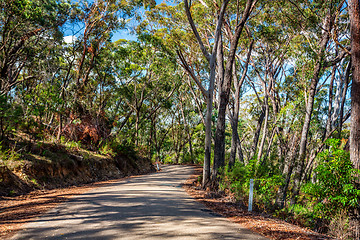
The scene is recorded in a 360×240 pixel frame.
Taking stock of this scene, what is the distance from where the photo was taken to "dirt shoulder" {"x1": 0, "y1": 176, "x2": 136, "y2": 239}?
222 inches

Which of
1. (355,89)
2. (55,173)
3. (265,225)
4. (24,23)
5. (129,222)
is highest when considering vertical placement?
(24,23)

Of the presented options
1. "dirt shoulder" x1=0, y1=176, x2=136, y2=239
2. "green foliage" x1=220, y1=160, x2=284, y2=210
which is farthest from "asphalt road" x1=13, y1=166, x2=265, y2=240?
"green foliage" x1=220, y1=160, x2=284, y2=210

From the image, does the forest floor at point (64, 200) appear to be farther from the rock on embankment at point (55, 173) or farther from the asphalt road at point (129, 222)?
the rock on embankment at point (55, 173)

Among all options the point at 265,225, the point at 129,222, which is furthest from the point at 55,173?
the point at 265,225

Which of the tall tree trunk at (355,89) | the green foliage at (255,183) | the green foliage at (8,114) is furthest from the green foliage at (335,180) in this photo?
the green foliage at (8,114)

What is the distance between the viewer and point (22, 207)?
738 centimetres

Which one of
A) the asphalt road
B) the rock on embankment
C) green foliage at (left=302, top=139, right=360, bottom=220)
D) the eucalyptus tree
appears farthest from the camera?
the eucalyptus tree

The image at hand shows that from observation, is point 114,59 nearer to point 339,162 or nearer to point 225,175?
point 225,175

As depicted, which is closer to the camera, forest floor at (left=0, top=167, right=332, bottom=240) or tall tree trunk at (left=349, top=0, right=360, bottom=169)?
forest floor at (left=0, top=167, right=332, bottom=240)

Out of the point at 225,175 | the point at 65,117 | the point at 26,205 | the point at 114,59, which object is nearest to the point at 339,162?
the point at 225,175

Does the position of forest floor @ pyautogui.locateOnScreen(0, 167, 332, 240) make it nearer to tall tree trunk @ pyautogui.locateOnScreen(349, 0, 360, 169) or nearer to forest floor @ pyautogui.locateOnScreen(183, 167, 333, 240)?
forest floor @ pyautogui.locateOnScreen(183, 167, 333, 240)

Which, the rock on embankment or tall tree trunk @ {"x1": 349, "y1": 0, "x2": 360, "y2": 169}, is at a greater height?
tall tree trunk @ {"x1": 349, "y1": 0, "x2": 360, "y2": 169}

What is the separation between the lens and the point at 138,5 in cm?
1953

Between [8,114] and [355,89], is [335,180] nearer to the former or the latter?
[355,89]
